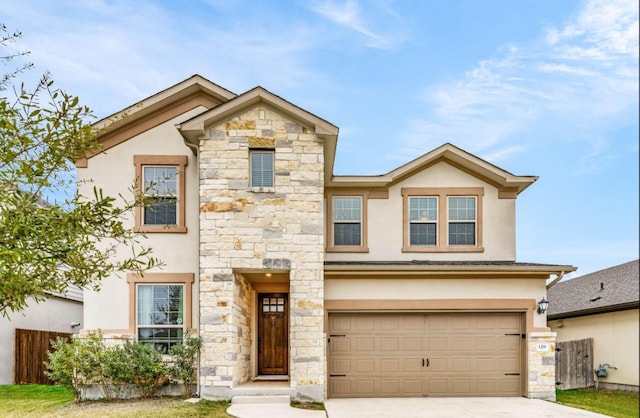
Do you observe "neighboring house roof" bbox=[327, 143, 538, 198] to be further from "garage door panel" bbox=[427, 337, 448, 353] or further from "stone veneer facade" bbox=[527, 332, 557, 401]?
"garage door panel" bbox=[427, 337, 448, 353]

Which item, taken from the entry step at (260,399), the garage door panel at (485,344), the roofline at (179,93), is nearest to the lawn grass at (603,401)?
the garage door panel at (485,344)

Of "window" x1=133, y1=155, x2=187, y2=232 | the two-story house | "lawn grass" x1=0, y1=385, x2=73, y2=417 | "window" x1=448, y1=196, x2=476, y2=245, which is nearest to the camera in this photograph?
"lawn grass" x1=0, y1=385, x2=73, y2=417

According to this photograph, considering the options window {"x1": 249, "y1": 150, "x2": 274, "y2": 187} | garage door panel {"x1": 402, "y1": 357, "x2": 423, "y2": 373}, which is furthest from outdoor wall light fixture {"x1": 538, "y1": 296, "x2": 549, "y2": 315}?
window {"x1": 249, "y1": 150, "x2": 274, "y2": 187}

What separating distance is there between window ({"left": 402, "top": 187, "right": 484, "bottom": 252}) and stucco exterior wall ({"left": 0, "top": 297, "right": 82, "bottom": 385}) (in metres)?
9.68

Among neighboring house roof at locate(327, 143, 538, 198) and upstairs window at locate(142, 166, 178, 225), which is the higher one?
neighboring house roof at locate(327, 143, 538, 198)

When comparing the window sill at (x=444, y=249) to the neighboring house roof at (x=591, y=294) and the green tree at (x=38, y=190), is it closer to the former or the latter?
the neighboring house roof at (x=591, y=294)

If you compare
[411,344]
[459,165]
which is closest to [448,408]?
[411,344]

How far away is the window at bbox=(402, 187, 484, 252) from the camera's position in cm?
1223

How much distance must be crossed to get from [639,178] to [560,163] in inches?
146

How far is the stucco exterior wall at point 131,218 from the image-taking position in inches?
425

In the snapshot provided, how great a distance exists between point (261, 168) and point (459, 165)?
5436 mm

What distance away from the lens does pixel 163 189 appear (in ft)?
36.6

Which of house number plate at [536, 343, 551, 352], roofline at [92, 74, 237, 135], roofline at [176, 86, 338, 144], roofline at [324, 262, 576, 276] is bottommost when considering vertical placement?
house number plate at [536, 343, 551, 352]

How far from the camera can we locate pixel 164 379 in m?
10.2
